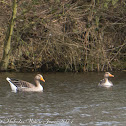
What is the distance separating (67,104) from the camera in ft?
42.0

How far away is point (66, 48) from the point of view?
2184 cm

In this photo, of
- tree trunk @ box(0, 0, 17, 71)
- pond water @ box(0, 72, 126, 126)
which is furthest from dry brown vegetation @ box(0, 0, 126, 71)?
pond water @ box(0, 72, 126, 126)

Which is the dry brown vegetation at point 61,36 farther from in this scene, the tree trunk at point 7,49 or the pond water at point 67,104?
the pond water at point 67,104

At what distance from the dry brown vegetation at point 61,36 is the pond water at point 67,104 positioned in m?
3.18

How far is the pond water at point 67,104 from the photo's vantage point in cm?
1051

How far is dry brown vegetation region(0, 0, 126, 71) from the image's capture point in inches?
841

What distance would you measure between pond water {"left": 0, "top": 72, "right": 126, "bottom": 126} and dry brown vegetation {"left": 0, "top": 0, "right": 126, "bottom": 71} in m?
3.18

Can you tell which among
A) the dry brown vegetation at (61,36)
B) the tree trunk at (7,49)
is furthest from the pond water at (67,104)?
the dry brown vegetation at (61,36)

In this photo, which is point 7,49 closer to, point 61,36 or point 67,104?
point 61,36

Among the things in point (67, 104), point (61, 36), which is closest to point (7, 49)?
point (61, 36)

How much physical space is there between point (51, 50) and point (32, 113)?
1043cm

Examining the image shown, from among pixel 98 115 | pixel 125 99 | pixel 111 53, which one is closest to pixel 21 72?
pixel 111 53

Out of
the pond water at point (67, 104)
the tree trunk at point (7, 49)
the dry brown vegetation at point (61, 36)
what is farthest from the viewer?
the dry brown vegetation at point (61, 36)

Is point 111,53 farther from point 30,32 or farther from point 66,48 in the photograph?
point 30,32
